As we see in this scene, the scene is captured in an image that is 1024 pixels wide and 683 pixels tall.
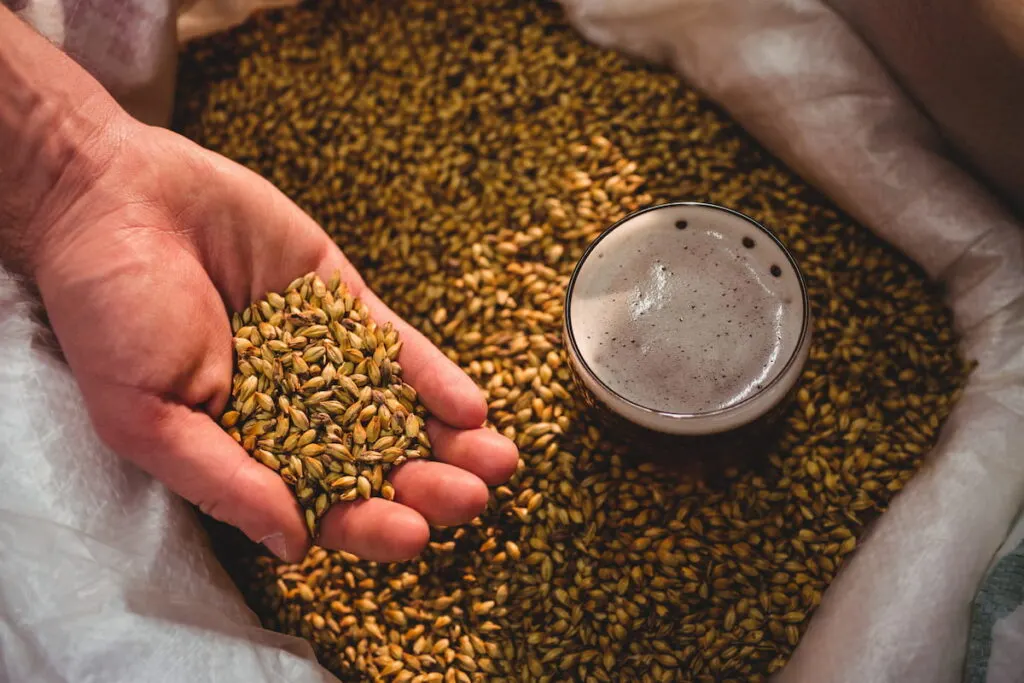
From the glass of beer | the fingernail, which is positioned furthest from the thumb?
the glass of beer

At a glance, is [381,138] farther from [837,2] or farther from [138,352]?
[837,2]

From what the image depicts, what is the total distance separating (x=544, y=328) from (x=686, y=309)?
0.37m

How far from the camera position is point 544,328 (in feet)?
6.37

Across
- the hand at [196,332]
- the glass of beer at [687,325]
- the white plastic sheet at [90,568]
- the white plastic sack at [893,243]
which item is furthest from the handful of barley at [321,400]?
the white plastic sack at [893,243]

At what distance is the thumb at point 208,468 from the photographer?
1.54 metres

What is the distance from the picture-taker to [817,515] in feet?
5.78

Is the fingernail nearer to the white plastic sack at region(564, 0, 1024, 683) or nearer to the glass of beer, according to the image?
the glass of beer

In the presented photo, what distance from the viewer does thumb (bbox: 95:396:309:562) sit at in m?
1.54

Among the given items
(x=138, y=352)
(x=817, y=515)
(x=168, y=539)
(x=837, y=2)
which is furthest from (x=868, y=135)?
(x=168, y=539)

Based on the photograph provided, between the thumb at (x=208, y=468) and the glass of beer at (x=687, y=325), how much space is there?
60cm

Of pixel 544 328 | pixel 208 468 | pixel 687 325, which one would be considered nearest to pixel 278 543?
pixel 208 468

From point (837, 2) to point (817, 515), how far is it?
1147 millimetres

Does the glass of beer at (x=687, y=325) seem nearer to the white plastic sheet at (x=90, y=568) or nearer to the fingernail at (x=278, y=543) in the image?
the fingernail at (x=278, y=543)

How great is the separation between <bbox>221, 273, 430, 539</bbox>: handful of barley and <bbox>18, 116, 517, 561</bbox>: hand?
1.2 inches
